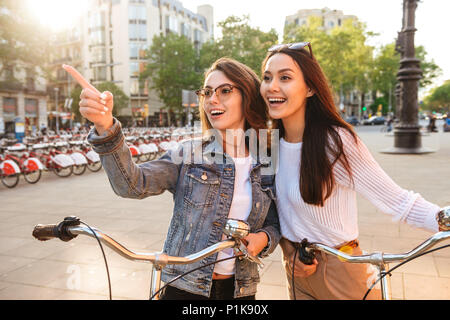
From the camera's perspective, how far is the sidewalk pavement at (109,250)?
11.2 ft

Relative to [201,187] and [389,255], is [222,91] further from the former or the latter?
[389,255]

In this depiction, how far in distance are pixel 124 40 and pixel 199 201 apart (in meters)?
54.9

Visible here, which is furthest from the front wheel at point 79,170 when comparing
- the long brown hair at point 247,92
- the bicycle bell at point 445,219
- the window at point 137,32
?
the window at point 137,32

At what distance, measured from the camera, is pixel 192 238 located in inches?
66.2

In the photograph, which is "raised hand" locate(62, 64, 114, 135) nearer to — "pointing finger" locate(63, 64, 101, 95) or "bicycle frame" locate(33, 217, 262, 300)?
"pointing finger" locate(63, 64, 101, 95)

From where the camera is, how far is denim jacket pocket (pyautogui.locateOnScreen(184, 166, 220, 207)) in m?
1.69

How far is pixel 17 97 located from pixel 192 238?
140 ft

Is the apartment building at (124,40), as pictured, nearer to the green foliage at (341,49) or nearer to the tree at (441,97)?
the green foliage at (341,49)

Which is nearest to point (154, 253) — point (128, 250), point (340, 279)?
point (128, 250)

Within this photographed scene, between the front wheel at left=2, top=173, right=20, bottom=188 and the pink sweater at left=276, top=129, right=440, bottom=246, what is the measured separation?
29.5ft
